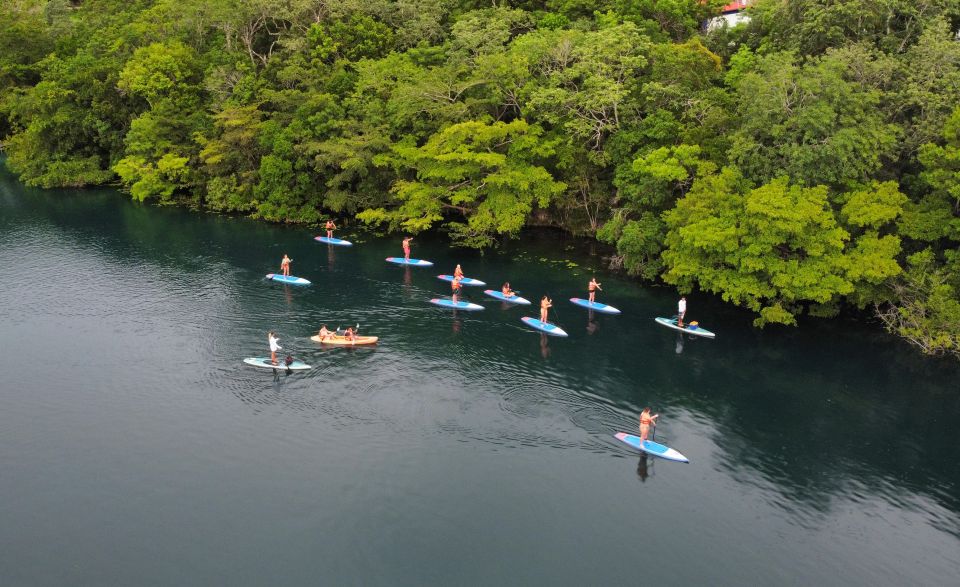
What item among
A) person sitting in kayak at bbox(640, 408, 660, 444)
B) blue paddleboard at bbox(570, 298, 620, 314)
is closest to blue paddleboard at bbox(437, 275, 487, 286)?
blue paddleboard at bbox(570, 298, 620, 314)

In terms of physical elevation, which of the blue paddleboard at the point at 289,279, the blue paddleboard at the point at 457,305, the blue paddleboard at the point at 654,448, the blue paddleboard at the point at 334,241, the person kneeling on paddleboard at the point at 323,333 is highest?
the blue paddleboard at the point at 334,241

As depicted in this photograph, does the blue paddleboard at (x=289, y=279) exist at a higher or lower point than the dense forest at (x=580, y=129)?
lower

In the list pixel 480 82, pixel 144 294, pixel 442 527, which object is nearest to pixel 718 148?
pixel 480 82

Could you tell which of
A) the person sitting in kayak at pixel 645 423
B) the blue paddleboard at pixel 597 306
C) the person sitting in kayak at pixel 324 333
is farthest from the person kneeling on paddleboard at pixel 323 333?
the person sitting in kayak at pixel 645 423

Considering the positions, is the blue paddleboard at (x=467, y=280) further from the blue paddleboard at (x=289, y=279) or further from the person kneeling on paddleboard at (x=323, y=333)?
the person kneeling on paddleboard at (x=323, y=333)

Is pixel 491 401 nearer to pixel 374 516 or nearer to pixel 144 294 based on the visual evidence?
pixel 374 516

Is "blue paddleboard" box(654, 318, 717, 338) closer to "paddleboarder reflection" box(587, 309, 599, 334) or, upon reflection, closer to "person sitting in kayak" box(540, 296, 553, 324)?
"paddleboarder reflection" box(587, 309, 599, 334)
